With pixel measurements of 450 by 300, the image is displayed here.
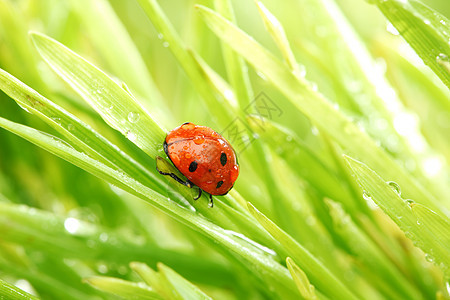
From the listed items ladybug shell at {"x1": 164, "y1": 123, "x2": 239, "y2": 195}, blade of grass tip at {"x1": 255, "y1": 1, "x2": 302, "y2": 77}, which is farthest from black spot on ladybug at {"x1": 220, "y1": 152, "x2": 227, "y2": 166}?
blade of grass tip at {"x1": 255, "y1": 1, "x2": 302, "y2": 77}

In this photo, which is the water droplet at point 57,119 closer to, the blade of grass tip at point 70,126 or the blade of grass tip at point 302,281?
the blade of grass tip at point 70,126

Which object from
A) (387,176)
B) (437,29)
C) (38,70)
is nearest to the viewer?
(437,29)

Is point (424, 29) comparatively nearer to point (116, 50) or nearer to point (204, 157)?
point (204, 157)

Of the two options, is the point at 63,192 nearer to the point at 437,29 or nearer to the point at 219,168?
the point at 219,168

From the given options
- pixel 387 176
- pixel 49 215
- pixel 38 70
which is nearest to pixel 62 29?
pixel 38 70

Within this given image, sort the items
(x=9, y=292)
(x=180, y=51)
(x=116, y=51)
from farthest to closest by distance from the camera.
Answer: (x=116, y=51) → (x=180, y=51) → (x=9, y=292)

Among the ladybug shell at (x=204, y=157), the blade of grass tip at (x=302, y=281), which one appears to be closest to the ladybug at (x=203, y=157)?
the ladybug shell at (x=204, y=157)

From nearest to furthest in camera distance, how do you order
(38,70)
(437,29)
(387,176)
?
(437,29) < (387,176) < (38,70)

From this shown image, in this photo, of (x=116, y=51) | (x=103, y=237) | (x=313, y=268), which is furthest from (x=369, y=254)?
(x=116, y=51)
